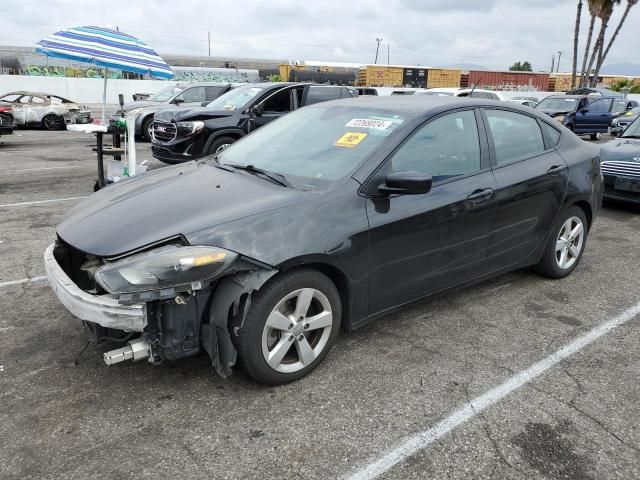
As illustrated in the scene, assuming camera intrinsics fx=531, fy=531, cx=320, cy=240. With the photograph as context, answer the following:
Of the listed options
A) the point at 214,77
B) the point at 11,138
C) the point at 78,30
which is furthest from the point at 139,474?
the point at 214,77

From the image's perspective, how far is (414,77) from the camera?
1705 inches

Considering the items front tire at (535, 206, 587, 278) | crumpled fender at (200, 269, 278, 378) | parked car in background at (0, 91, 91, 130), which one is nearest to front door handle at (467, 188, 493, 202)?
front tire at (535, 206, 587, 278)

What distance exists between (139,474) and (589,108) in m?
19.4

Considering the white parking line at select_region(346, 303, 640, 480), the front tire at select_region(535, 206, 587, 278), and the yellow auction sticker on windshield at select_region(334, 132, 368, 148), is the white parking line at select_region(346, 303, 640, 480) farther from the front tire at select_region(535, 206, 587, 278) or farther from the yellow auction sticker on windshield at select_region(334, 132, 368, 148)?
the yellow auction sticker on windshield at select_region(334, 132, 368, 148)

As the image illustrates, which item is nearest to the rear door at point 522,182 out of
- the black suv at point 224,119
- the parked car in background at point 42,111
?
the black suv at point 224,119

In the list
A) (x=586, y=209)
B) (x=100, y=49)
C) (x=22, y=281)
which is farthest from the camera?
(x=100, y=49)

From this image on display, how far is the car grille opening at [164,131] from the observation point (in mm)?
8969

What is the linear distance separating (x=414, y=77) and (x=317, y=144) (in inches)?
1668

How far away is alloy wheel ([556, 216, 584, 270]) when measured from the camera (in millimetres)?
4574

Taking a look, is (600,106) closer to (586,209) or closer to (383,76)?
(586,209)

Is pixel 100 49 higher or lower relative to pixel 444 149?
higher

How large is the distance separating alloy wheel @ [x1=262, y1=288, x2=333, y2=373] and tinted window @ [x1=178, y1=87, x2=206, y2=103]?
1286 cm

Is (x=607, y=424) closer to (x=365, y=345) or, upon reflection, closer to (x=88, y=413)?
(x=365, y=345)

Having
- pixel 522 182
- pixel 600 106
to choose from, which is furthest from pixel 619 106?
pixel 522 182
